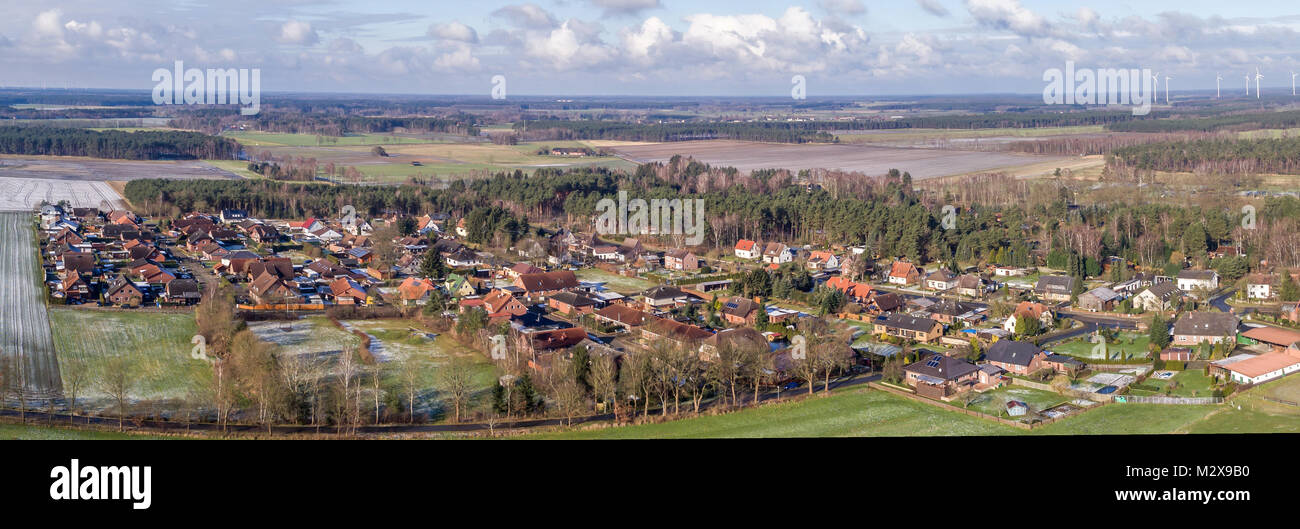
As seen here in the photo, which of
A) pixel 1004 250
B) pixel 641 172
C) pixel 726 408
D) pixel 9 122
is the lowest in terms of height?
pixel 726 408

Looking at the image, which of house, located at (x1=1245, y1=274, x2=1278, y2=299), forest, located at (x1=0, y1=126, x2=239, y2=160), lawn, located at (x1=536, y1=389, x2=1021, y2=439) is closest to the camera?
lawn, located at (x1=536, y1=389, x2=1021, y2=439)

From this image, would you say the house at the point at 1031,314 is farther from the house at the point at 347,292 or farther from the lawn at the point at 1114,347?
the house at the point at 347,292

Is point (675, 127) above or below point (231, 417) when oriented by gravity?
above

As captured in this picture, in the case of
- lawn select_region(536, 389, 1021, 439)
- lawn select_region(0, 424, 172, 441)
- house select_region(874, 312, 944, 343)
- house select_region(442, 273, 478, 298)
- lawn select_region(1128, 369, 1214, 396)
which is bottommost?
lawn select_region(536, 389, 1021, 439)

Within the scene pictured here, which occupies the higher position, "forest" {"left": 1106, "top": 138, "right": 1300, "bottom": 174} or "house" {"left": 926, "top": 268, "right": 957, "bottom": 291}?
"forest" {"left": 1106, "top": 138, "right": 1300, "bottom": 174}

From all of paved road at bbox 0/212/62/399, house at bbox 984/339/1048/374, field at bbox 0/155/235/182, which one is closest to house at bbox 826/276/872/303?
house at bbox 984/339/1048/374

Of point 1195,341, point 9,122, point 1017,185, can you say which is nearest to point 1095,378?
point 1195,341

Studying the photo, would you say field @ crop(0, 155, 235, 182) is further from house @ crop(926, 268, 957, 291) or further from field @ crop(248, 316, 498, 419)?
house @ crop(926, 268, 957, 291)

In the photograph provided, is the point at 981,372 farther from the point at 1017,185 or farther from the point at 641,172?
the point at 641,172
